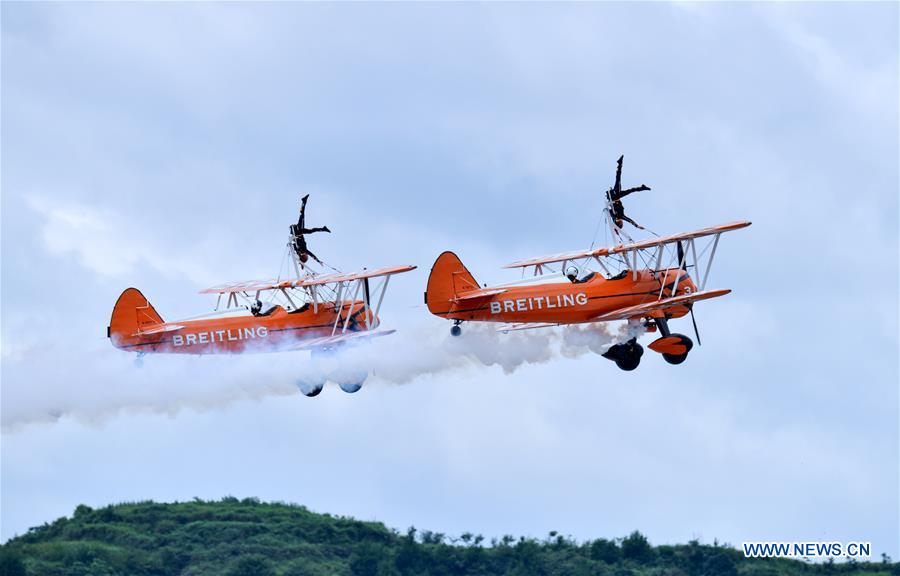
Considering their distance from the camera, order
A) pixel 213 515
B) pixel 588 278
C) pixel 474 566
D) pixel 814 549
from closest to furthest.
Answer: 1. pixel 588 278
2. pixel 814 549
3. pixel 474 566
4. pixel 213 515

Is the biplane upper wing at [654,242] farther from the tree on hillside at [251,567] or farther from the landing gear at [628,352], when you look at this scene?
the tree on hillside at [251,567]

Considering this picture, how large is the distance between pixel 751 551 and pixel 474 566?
31111mm

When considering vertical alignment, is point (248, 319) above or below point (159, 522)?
below

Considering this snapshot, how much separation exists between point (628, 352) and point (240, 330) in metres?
11.7

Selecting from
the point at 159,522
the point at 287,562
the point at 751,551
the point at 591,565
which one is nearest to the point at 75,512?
the point at 159,522

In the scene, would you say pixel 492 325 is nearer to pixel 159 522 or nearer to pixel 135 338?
pixel 135 338

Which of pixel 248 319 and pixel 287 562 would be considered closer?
pixel 248 319

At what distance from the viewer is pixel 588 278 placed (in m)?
60.1

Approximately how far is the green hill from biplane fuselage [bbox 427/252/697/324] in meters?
47.6

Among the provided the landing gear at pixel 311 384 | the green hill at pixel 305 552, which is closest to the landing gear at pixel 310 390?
the landing gear at pixel 311 384

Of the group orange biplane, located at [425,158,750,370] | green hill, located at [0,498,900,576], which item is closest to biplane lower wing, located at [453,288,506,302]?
orange biplane, located at [425,158,750,370]

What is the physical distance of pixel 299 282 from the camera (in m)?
64.8

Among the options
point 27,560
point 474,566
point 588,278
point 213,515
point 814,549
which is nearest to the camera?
point 588,278

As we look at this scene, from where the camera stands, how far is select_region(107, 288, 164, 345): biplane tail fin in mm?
63625
